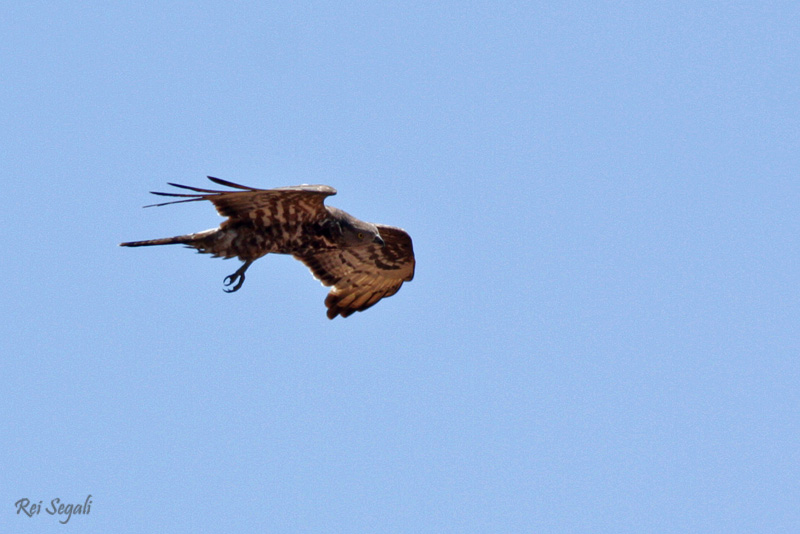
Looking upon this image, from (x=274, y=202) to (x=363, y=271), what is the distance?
2.85 meters

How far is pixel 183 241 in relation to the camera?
15.2 meters

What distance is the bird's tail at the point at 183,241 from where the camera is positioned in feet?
48.9

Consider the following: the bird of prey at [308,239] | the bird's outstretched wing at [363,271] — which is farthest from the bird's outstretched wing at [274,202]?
the bird's outstretched wing at [363,271]

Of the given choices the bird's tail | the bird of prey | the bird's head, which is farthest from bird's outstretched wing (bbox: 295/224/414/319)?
the bird's tail

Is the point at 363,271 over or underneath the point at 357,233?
over

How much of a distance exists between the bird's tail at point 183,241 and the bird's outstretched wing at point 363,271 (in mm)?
2414

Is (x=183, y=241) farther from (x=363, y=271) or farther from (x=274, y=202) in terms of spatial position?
(x=363, y=271)

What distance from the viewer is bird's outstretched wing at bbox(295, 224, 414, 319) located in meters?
17.5

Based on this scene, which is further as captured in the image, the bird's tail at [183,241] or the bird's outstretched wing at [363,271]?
the bird's outstretched wing at [363,271]

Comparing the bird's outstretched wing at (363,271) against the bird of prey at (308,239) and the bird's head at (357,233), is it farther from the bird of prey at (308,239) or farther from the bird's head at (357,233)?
the bird's head at (357,233)

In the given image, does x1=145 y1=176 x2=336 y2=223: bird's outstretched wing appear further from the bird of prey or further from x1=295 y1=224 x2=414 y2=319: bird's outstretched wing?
x1=295 y1=224 x2=414 y2=319: bird's outstretched wing

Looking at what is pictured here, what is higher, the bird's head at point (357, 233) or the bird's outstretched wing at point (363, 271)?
the bird's outstretched wing at point (363, 271)

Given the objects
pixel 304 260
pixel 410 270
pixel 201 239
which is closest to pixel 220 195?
pixel 201 239

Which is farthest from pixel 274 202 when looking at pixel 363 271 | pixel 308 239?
pixel 363 271
